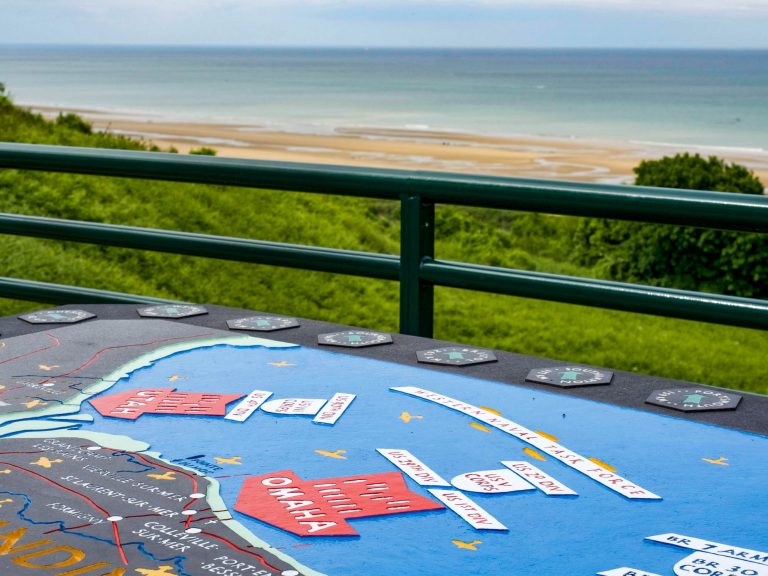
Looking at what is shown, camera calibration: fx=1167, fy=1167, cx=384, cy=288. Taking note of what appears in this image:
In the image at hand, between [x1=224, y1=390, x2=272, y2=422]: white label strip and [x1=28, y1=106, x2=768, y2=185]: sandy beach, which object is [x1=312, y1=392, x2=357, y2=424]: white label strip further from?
[x1=28, y1=106, x2=768, y2=185]: sandy beach

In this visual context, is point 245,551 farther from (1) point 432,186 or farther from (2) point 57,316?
(1) point 432,186

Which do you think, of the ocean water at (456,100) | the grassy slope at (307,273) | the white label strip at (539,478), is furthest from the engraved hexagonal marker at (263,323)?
the ocean water at (456,100)

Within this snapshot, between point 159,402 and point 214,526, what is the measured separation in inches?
23.7

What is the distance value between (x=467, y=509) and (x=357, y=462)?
252mm

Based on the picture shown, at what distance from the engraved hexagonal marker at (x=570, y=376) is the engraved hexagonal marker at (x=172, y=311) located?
97 centimetres

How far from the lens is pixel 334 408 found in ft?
6.98

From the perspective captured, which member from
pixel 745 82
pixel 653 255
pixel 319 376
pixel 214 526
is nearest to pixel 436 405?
pixel 319 376

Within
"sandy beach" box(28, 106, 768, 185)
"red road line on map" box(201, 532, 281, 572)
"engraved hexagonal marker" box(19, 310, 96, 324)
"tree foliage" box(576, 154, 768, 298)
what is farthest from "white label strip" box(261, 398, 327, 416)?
"sandy beach" box(28, 106, 768, 185)

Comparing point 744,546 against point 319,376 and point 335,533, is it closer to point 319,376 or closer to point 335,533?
point 335,533

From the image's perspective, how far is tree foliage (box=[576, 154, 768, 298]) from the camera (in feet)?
43.0

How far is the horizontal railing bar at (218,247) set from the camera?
338 centimetres

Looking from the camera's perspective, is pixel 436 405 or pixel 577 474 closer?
pixel 577 474

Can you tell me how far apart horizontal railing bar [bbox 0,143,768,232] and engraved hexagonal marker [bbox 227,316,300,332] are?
21.8 inches

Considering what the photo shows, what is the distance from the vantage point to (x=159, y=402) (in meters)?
2.16
